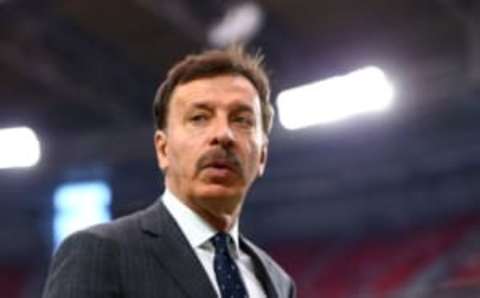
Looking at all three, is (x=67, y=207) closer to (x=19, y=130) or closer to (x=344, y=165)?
(x=19, y=130)

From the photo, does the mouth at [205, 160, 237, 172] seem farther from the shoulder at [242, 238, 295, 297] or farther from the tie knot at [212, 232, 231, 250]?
the shoulder at [242, 238, 295, 297]

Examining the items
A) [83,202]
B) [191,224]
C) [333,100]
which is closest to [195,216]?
[191,224]

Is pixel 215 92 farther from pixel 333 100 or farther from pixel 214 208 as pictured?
pixel 333 100

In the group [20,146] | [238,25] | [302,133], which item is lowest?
[302,133]

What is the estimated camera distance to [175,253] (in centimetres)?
195

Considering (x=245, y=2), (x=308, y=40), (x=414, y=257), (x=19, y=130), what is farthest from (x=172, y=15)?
(x=414, y=257)

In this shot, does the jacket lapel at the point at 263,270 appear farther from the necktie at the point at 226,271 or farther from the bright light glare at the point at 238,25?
the bright light glare at the point at 238,25

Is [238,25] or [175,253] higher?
[238,25]

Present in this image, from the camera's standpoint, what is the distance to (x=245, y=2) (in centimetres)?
737

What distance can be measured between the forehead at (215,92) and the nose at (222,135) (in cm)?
6

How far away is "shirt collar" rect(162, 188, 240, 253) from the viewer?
2039 millimetres

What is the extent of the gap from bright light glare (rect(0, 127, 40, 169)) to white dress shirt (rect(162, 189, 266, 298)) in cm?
774

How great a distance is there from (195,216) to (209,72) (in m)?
0.33

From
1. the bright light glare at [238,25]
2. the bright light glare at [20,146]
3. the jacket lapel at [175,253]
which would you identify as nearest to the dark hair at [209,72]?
the jacket lapel at [175,253]
